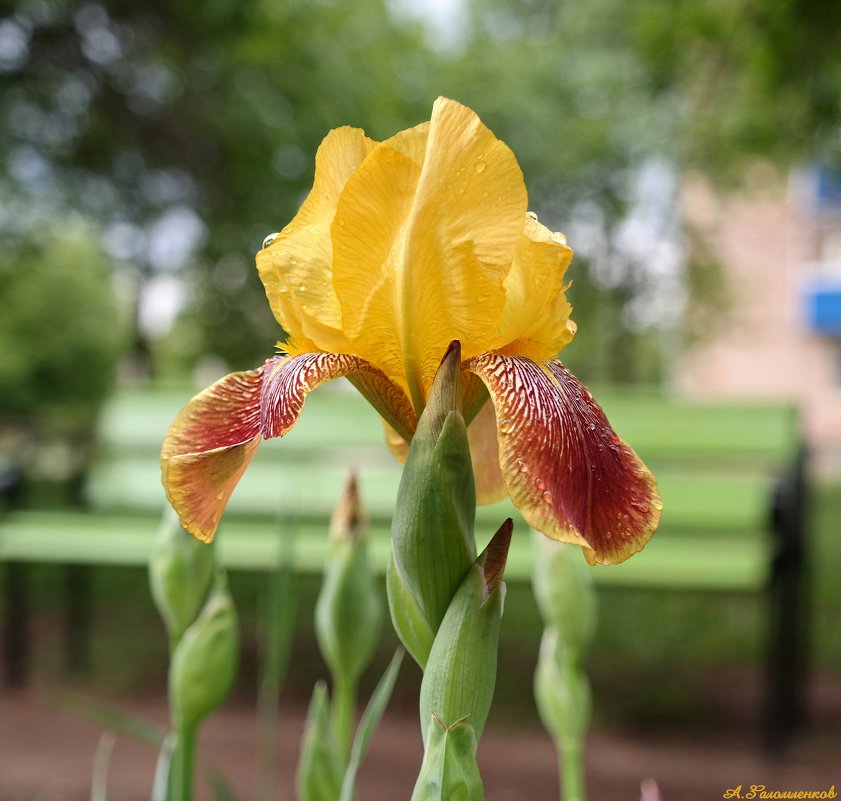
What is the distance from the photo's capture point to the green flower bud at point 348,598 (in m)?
0.83

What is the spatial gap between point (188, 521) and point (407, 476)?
0.38 feet

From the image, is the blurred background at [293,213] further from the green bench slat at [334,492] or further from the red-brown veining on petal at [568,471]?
the red-brown veining on petal at [568,471]

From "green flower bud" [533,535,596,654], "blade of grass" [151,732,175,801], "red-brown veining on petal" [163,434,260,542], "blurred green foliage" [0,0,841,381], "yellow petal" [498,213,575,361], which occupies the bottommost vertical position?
"blade of grass" [151,732,175,801]

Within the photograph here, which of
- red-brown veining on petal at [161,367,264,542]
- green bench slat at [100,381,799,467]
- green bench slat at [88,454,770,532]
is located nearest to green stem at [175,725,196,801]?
red-brown veining on petal at [161,367,264,542]

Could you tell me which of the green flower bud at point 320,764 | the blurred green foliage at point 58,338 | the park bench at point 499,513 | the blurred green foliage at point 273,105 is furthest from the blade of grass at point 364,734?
the blurred green foliage at point 58,338

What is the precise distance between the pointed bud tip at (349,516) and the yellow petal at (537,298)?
291 millimetres

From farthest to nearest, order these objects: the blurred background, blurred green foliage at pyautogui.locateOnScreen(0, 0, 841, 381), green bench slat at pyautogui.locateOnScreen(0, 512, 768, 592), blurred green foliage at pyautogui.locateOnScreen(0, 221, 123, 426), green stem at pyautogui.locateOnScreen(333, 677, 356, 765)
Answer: blurred green foliage at pyautogui.locateOnScreen(0, 221, 123, 426)
blurred green foliage at pyautogui.locateOnScreen(0, 0, 841, 381)
the blurred background
green bench slat at pyautogui.locateOnScreen(0, 512, 768, 592)
green stem at pyautogui.locateOnScreen(333, 677, 356, 765)

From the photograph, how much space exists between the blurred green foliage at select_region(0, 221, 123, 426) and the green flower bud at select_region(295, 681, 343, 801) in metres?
4.62

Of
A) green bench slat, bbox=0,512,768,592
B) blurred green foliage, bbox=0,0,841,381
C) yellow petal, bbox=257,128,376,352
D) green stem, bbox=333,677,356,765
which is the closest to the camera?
yellow petal, bbox=257,128,376,352

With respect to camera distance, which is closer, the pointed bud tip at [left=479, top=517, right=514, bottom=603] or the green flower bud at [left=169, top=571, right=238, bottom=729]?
the pointed bud tip at [left=479, top=517, right=514, bottom=603]

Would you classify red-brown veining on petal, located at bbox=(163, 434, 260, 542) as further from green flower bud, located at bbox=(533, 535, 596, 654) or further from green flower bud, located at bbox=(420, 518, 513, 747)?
green flower bud, located at bbox=(533, 535, 596, 654)

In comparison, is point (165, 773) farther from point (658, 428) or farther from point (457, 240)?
point (658, 428)

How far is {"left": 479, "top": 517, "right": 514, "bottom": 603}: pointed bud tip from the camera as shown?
483 mm

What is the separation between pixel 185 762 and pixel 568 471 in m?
0.40
